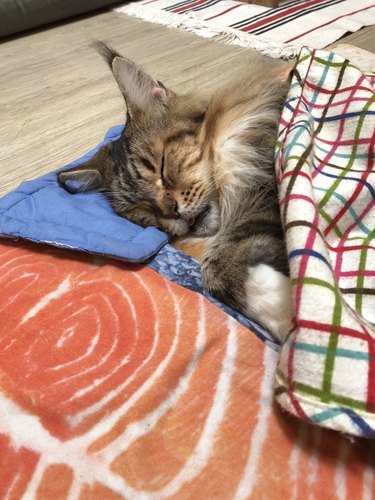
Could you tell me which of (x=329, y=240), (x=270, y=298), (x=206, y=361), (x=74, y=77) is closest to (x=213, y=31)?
(x=74, y=77)

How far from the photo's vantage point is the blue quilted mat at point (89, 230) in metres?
1.18

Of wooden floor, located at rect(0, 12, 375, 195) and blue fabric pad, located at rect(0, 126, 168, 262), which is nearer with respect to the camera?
blue fabric pad, located at rect(0, 126, 168, 262)

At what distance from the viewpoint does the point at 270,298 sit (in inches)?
39.4

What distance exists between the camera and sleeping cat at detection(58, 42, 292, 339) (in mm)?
1172

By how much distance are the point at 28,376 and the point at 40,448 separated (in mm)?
175

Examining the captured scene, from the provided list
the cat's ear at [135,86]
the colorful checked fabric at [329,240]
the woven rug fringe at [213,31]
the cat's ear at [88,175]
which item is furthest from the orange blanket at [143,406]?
the woven rug fringe at [213,31]

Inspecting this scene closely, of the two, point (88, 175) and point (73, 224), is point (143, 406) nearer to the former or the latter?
point (73, 224)

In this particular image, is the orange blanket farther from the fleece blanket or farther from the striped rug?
the striped rug

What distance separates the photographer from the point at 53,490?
80cm

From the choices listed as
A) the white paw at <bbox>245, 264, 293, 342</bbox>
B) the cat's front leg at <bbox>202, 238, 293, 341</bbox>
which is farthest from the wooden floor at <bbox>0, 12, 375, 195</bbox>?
the white paw at <bbox>245, 264, 293, 342</bbox>

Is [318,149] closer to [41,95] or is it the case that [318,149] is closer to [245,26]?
[41,95]

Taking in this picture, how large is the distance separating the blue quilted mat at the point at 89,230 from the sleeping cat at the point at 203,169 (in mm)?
45

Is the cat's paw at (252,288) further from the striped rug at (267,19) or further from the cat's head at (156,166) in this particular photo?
the striped rug at (267,19)

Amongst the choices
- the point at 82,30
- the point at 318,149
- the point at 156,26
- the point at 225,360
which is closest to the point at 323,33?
the point at 156,26
